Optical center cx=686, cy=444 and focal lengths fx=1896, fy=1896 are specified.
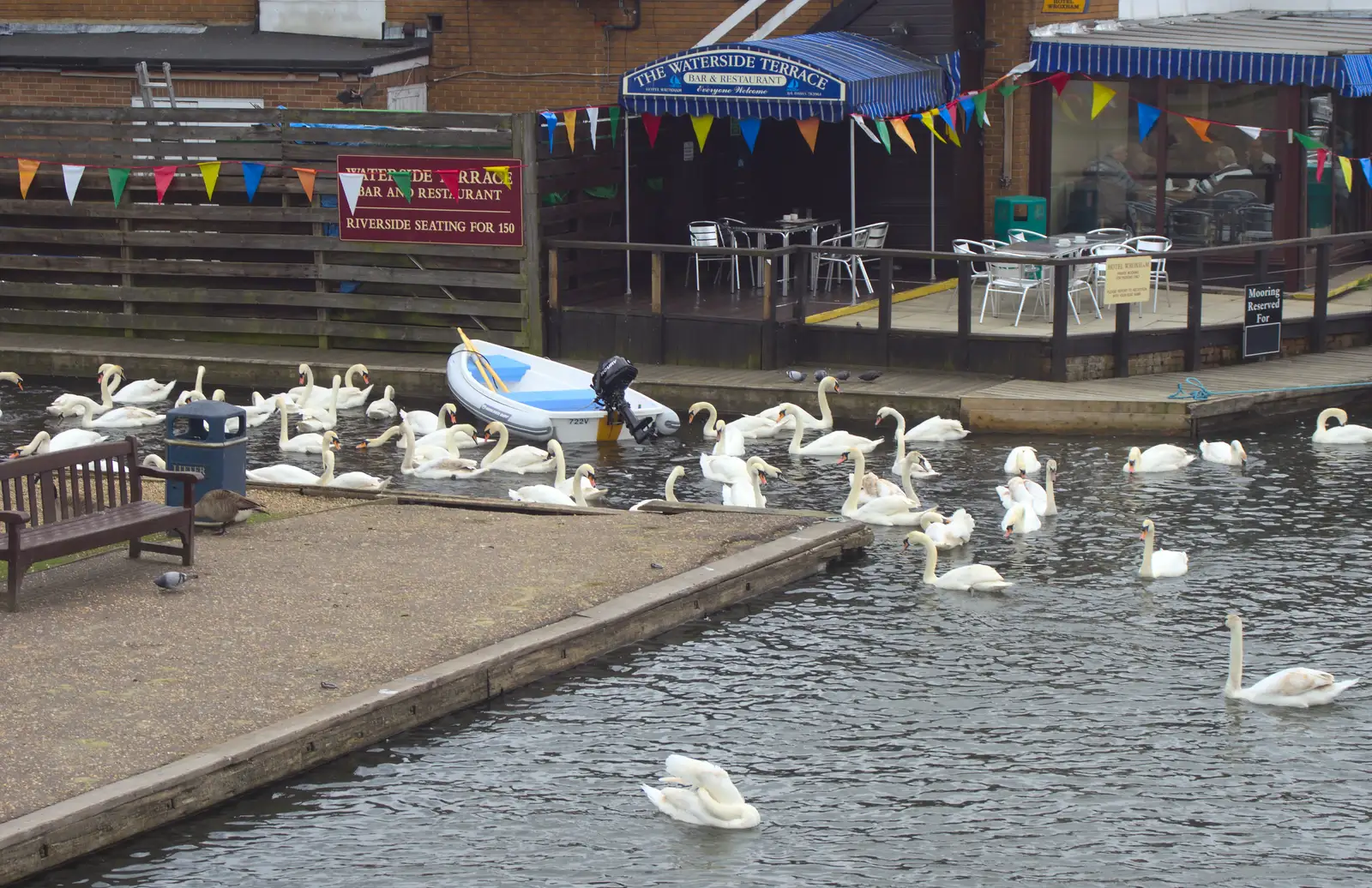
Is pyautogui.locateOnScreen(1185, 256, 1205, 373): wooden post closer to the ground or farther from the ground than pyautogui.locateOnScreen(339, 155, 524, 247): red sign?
closer to the ground

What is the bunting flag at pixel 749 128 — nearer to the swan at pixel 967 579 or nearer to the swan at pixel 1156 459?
the swan at pixel 1156 459

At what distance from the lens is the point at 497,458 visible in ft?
56.9

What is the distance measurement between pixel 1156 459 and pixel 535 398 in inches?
249

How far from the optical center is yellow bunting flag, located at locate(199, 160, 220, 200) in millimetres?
21875

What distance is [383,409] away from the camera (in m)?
19.5

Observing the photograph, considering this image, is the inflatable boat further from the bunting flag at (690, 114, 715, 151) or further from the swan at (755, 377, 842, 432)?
the bunting flag at (690, 114, 715, 151)

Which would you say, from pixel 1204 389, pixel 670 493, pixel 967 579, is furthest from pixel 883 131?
pixel 967 579

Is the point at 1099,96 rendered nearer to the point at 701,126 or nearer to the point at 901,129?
the point at 901,129

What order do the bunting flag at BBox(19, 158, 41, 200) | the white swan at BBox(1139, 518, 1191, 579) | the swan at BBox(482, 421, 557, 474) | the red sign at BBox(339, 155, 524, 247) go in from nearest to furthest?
the white swan at BBox(1139, 518, 1191, 579)
the swan at BBox(482, 421, 557, 474)
the red sign at BBox(339, 155, 524, 247)
the bunting flag at BBox(19, 158, 41, 200)

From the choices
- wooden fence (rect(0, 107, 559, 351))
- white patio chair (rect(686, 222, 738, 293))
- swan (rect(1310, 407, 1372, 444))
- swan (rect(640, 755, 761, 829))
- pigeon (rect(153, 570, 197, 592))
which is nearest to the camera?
swan (rect(640, 755, 761, 829))

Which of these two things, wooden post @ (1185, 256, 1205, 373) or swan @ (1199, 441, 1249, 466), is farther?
wooden post @ (1185, 256, 1205, 373)

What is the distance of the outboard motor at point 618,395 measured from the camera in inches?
704

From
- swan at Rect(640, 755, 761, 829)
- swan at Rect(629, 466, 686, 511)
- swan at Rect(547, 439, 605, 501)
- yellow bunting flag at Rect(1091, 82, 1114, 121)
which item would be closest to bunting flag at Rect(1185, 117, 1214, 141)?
yellow bunting flag at Rect(1091, 82, 1114, 121)

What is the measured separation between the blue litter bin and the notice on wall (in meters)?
9.25
